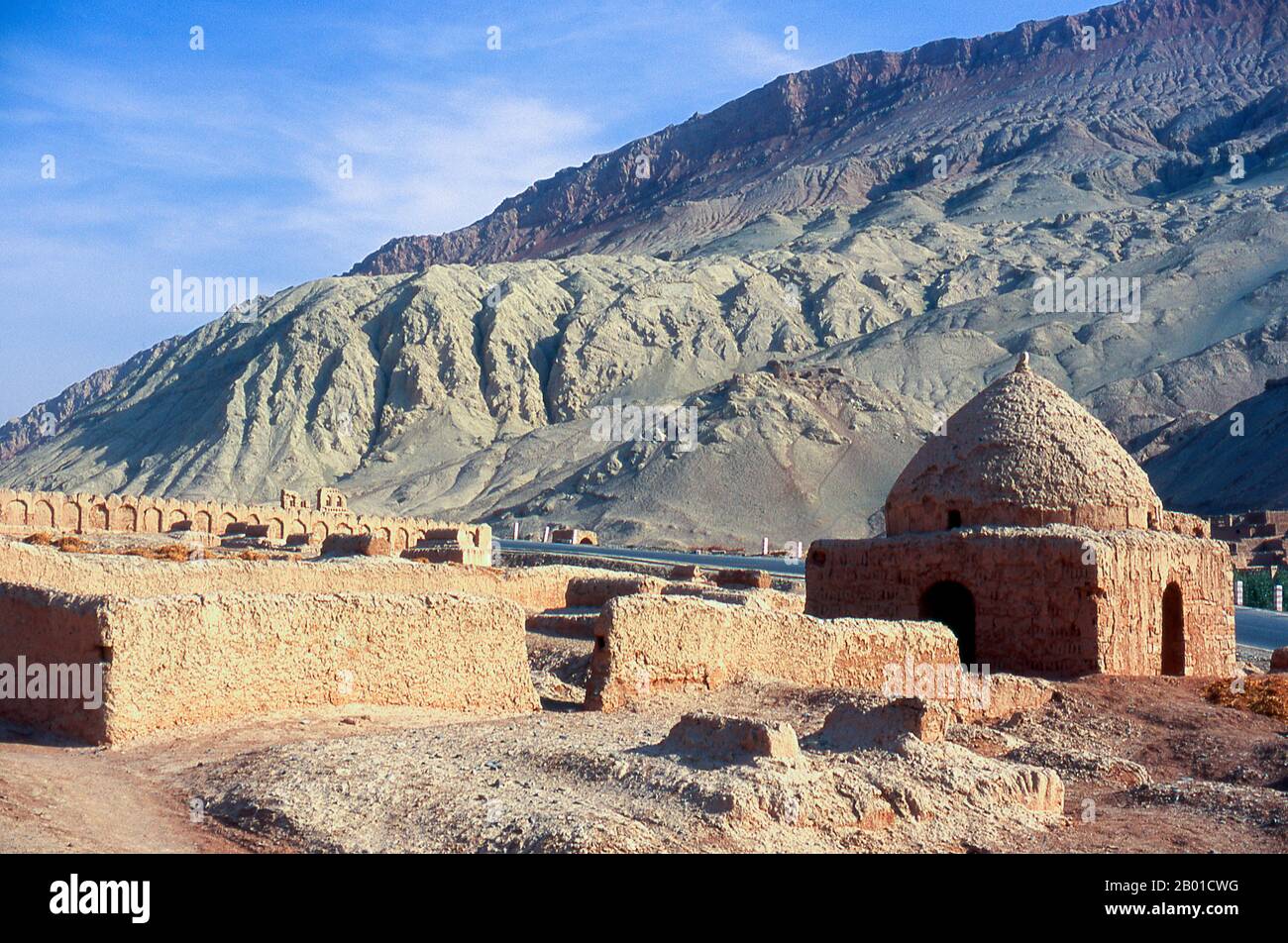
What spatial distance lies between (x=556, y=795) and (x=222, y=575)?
8388mm

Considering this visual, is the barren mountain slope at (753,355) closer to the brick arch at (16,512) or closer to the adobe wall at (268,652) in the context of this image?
the brick arch at (16,512)

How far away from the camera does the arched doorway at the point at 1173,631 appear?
15750mm

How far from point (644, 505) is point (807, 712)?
44.6 m

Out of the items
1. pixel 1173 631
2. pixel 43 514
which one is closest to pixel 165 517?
pixel 43 514

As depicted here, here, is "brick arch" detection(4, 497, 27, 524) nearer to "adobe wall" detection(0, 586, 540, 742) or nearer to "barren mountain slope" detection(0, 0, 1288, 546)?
"barren mountain slope" detection(0, 0, 1288, 546)

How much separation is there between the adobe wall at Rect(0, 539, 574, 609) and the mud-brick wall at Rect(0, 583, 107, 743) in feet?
3.06

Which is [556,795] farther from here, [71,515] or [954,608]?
[71,515]

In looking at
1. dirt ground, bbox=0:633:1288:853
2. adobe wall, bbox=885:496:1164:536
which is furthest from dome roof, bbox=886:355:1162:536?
dirt ground, bbox=0:633:1288:853

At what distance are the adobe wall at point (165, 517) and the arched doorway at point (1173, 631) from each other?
19.0m

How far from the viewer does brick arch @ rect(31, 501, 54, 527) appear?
35.3 metres

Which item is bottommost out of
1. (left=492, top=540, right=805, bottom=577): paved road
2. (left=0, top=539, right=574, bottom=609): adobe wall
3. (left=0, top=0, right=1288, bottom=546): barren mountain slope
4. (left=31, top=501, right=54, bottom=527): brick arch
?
(left=492, top=540, right=805, bottom=577): paved road

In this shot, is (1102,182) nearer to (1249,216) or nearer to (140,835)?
(1249,216)

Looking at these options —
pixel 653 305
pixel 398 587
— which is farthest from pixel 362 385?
pixel 398 587
